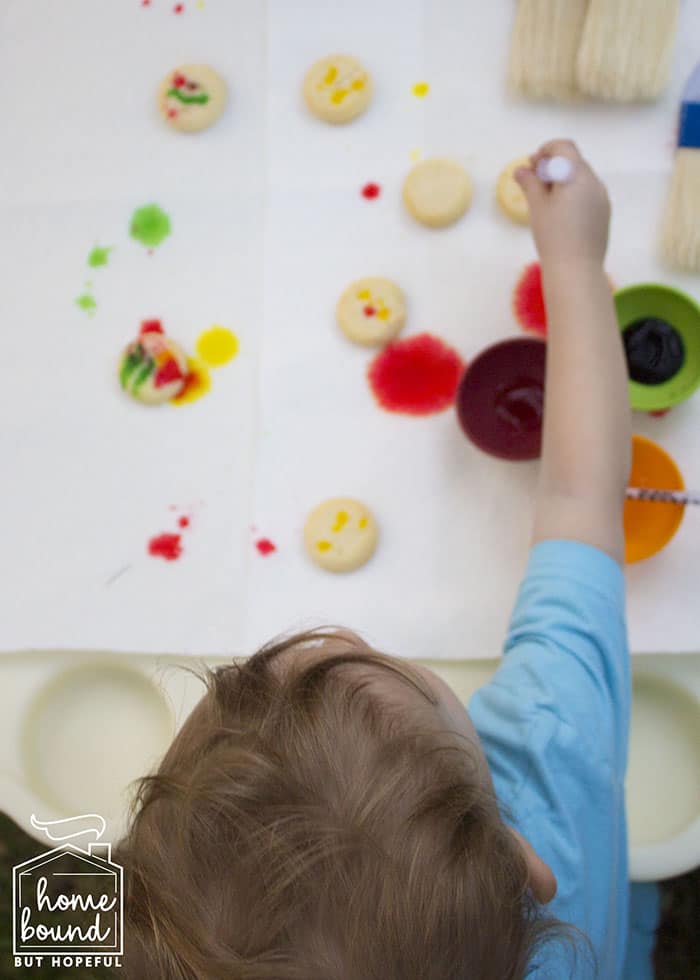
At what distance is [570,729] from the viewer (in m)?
0.58

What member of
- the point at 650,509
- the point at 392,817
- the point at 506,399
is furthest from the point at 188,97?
the point at 392,817

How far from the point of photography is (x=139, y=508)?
2.61 feet

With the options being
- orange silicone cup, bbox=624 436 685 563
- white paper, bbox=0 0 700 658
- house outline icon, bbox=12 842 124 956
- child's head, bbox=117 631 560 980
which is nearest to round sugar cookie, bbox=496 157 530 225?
white paper, bbox=0 0 700 658

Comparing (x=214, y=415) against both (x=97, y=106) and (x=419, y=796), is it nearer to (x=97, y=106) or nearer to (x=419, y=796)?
(x=97, y=106)

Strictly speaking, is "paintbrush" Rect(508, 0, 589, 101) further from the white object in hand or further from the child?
the child

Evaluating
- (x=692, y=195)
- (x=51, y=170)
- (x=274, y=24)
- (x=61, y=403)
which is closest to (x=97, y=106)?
(x=51, y=170)

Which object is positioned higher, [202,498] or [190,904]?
[202,498]

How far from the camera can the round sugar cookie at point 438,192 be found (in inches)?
32.2

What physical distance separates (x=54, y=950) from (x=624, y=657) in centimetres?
72

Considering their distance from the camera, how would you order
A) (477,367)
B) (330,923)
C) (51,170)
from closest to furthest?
1. (330,923)
2. (477,367)
3. (51,170)

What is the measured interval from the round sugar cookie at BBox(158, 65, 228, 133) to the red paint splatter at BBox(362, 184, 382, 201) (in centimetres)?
17

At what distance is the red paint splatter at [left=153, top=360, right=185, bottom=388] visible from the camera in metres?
0.81

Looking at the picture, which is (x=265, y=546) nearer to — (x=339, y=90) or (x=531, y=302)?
(x=531, y=302)

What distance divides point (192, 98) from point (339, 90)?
0.15 meters
